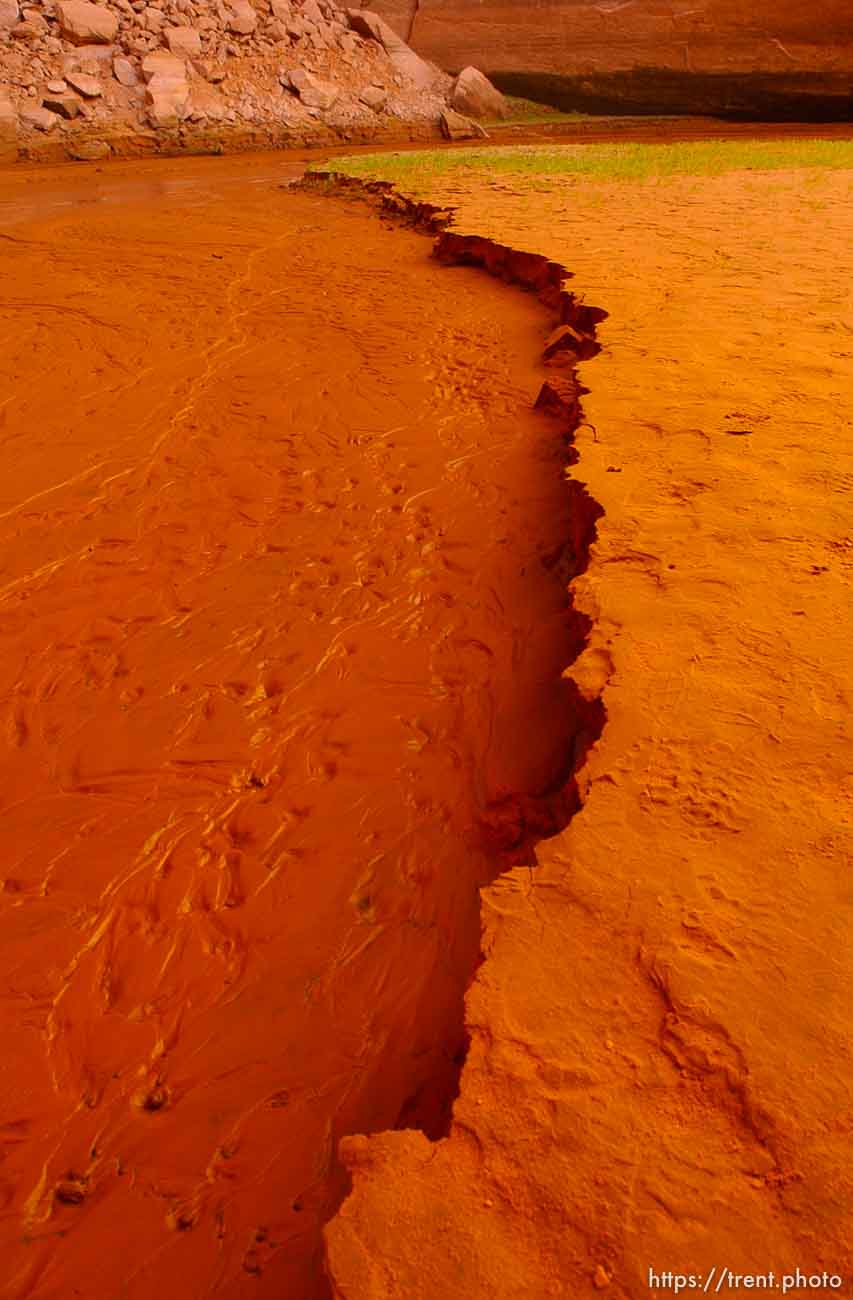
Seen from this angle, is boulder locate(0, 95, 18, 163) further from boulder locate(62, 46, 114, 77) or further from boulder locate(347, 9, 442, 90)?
boulder locate(347, 9, 442, 90)

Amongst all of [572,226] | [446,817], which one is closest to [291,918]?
[446,817]

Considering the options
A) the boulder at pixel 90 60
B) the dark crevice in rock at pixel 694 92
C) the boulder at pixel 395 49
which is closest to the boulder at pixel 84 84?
the boulder at pixel 90 60

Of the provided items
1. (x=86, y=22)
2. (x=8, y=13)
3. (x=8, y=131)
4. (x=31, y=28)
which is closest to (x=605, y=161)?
(x=8, y=131)

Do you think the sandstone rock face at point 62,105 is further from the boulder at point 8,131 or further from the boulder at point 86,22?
the boulder at point 86,22

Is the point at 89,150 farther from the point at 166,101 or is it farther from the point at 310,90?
the point at 310,90

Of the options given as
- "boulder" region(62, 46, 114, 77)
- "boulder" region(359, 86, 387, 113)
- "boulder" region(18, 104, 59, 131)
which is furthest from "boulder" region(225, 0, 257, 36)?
"boulder" region(18, 104, 59, 131)
